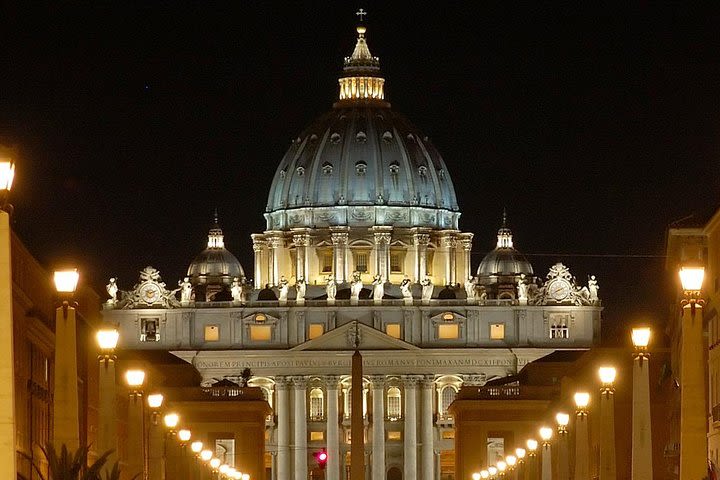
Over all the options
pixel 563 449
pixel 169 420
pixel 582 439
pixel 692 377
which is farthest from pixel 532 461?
pixel 692 377

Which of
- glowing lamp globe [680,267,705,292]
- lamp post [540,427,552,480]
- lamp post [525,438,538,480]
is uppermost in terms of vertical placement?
lamp post [525,438,538,480]

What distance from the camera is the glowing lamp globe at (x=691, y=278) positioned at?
34.1 metres

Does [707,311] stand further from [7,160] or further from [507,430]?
[507,430]

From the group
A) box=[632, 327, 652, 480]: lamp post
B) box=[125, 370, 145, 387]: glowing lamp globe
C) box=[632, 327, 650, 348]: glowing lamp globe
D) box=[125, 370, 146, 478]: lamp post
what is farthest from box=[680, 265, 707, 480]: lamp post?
box=[125, 370, 146, 478]: lamp post

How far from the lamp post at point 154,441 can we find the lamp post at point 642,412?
21.0m

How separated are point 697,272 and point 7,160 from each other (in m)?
9.26

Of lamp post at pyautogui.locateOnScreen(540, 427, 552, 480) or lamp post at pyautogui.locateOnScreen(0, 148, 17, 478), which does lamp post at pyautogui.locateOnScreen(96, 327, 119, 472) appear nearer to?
lamp post at pyautogui.locateOnScreen(0, 148, 17, 478)

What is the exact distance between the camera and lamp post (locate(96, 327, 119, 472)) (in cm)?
4456

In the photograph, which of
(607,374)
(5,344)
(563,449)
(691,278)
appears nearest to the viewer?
(5,344)

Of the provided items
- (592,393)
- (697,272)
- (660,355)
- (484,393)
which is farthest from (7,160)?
(484,393)

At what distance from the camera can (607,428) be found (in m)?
51.0

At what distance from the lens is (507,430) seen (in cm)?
15912

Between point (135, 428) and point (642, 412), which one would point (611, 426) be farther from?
point (135, 428)

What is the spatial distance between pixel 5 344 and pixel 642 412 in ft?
55.1
